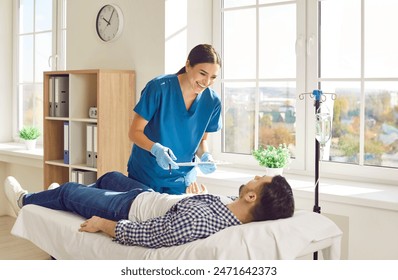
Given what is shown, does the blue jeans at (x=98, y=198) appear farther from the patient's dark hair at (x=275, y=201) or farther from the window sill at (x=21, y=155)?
the window sill at (x=21, y=155)

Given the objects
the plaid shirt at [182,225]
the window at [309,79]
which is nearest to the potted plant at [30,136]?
the window at [309,79]

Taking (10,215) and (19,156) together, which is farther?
(10,215)

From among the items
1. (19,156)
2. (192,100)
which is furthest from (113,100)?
(19,156)

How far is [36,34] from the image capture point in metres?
4.71

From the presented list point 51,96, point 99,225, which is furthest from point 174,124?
point 51,96

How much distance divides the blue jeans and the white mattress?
0.11 metres

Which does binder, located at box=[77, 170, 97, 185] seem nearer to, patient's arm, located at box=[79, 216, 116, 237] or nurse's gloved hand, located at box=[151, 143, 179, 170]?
nurse's gloved hand, located at box=[151, 143, 179, 170]

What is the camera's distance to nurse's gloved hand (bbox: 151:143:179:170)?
7.84 feet

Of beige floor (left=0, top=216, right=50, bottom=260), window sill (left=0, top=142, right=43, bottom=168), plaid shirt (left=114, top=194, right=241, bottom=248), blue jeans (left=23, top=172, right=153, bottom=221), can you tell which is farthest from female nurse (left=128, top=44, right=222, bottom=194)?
window sill (left=0, top=142, right=43, bottom=168)

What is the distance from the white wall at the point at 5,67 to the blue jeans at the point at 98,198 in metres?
2.44

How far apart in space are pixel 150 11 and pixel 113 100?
60 centimetres

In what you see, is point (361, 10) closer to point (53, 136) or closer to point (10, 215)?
point (53, 136)

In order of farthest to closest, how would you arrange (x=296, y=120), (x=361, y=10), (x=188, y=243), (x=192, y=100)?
(x=296, y=120) < (x=361, y=10) < (x=192, y=100) < (x=188, y=243)

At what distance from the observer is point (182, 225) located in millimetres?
1831
